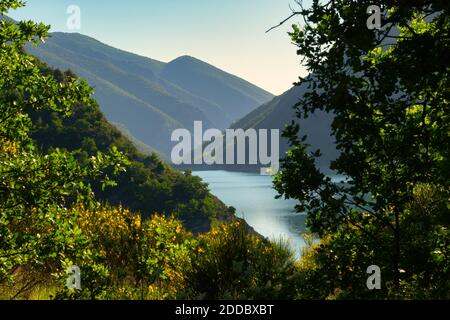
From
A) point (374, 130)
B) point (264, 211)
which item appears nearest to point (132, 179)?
point (264, 211)

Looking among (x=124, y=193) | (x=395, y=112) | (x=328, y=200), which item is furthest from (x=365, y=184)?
(x=124, y=193)

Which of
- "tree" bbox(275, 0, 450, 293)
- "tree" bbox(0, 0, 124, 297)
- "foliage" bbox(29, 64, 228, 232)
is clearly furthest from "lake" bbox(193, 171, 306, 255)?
"tree" bbox(275, 0, 450, 293)

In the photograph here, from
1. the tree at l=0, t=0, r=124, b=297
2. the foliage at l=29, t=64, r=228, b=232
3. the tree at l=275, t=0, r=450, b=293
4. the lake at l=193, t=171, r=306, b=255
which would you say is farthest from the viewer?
the foliage at l=29, t=64, r=228, b=232

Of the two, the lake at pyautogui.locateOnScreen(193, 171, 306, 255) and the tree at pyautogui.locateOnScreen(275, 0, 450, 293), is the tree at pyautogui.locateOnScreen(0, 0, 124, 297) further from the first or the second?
the lake at pyautogui.locateOnScreen(193, 171, 306, 255)

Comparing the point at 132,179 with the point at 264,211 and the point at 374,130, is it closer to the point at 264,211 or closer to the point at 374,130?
the point at 264,211

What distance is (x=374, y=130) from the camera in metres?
4.88

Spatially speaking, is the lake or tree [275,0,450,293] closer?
tree [275,0,450,293]

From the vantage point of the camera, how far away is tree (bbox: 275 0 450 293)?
4.72m

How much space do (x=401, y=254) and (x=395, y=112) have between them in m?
1.52

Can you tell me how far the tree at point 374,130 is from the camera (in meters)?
4.72

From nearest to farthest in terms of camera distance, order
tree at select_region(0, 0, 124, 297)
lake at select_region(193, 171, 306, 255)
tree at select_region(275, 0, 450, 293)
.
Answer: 1. tree at select_region(275, 0, 450, 293)
2. tree at select_region(0, 0, 124, 297)
3. lake at select_region(193, 171, 306, 255)

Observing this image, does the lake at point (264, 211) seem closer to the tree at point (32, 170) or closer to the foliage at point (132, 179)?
the foliage at point (132, 179)

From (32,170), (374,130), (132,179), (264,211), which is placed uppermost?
(132,179)

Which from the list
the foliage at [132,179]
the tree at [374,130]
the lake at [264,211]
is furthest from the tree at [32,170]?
the foliage at [132,179]
